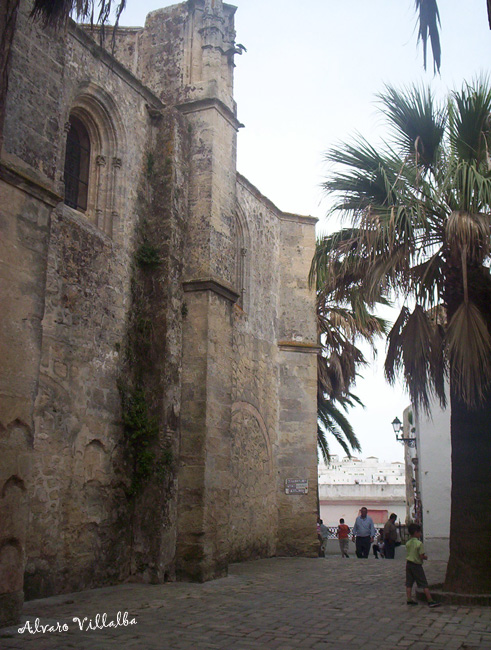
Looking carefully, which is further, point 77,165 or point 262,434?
point 262,434

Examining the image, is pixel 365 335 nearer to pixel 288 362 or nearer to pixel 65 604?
pixel 288 362

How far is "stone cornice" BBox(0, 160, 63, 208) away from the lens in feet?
23.6

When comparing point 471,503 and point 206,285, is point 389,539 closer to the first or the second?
point 471,503

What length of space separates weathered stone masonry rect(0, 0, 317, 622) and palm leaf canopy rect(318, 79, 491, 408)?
2569 mm

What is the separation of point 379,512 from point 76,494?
1602 inches

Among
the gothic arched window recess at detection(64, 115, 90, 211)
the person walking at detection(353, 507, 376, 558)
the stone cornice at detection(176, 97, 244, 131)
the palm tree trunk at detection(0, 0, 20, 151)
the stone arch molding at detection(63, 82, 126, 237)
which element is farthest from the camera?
the person walking at detection(353, 507, 376, 558)

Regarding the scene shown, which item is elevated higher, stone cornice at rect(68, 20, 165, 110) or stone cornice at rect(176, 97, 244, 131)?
stone cornice at rect(176, 97, 244, 131)

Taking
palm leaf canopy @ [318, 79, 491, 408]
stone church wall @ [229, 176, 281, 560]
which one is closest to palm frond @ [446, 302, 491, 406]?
palm leaf canopy @ [318, 79, 491, 408]

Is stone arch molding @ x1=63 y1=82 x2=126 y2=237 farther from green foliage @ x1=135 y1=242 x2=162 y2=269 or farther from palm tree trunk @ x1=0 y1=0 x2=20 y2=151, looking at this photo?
palm tree trunk @ x1=0 y1=0 x2=20 y2=151

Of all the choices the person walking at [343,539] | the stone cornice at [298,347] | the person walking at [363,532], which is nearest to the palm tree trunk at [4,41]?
the stone cornice at [298,347]

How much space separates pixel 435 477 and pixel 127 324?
9.21m

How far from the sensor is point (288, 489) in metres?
15.5
